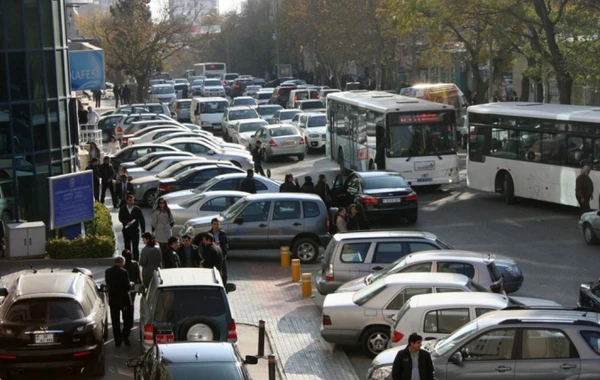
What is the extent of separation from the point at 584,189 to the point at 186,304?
14.8 m

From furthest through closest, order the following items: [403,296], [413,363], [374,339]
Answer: [374,339] → [403,296] → [413,363]

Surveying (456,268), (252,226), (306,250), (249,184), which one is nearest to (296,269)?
(306,250)

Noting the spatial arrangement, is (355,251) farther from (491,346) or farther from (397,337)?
(491,346)

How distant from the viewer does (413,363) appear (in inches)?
483

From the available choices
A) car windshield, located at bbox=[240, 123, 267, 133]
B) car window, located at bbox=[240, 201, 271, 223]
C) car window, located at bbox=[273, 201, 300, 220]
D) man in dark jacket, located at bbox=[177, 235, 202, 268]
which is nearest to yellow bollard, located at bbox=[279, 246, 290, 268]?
car window, located at bbox=[273, 201, 300, 220]

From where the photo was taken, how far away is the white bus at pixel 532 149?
91.9 ft

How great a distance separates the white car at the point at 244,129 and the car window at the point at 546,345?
3566cm

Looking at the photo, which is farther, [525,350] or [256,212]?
[256,212]

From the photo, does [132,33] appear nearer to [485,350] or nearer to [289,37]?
[289,37]

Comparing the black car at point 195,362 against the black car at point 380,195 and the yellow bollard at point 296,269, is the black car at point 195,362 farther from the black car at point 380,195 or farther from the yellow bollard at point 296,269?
the black car at point 380,195

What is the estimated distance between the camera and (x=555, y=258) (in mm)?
24031

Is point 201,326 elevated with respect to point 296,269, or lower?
elevated

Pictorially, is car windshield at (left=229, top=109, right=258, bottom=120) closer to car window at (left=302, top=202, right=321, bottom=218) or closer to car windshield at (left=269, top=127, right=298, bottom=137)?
car windshield at (left=269, top=127, right=298, bottom=137)

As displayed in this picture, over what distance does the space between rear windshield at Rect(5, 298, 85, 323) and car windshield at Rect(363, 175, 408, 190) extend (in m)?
15.0
